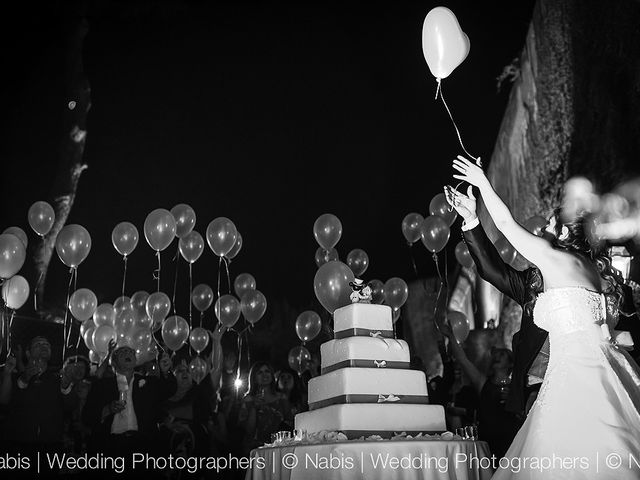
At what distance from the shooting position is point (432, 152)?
1004cm

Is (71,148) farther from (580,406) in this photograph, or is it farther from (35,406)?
(580,406)

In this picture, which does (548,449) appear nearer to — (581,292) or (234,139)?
(581,292)

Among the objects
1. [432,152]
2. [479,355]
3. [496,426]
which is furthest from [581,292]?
[432,152]

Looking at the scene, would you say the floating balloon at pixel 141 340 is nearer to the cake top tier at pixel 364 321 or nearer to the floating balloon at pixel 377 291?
the floating balloon at pixel 377 291

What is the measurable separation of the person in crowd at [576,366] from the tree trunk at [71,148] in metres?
8.74

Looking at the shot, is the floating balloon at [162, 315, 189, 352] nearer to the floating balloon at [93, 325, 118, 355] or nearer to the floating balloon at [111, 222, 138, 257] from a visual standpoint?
the floating balloon at [93, 325, 118, 355]

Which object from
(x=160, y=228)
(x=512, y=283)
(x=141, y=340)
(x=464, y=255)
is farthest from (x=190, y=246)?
(x=512, y=283)

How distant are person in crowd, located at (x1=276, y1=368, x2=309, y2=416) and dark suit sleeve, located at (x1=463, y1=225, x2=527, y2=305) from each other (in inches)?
179

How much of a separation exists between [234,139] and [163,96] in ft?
4.73

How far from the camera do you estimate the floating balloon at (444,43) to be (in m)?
3.49

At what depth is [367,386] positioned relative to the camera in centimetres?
373

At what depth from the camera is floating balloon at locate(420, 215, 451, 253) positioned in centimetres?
715

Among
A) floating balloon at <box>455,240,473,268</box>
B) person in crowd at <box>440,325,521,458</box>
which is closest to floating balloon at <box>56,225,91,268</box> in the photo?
floating balloon at <box>455,240,473,268</box>

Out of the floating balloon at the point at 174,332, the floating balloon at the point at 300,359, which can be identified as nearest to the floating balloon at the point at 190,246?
the floating balloon at the point at 174,332
